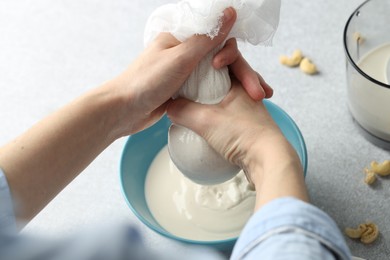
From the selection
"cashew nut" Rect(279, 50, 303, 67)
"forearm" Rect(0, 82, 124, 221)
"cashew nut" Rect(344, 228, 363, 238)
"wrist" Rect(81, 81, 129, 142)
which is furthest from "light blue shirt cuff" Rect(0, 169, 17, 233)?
"cashew nut" Rect(279, 50, 303, 67)

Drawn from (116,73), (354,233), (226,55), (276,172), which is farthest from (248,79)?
(116,73)

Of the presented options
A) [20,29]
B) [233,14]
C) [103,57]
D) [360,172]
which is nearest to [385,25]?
[360,172]

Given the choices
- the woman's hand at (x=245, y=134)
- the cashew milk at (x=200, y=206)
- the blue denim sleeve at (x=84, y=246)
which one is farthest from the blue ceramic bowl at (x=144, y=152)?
the blue denim sleeve at (x=84, y=246)

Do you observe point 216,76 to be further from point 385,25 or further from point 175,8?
point 385,25

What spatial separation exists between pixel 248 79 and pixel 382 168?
0.88 feet

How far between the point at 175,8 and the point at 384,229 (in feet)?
1.30

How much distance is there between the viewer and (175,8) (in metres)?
0.64

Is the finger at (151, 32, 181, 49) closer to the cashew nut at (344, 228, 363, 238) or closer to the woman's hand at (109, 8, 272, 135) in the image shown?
the woman's hand at (109, 8, 272, 135)

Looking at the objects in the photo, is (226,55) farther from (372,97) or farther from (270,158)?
(372,97)

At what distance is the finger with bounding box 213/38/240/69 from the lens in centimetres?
64

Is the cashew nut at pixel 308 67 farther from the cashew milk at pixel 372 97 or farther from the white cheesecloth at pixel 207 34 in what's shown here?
the white cheesecloth at pixel 207 34

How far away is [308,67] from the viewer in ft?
2.98

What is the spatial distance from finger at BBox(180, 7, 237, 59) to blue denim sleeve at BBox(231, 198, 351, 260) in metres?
0.23

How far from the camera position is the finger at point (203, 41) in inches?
24.3
